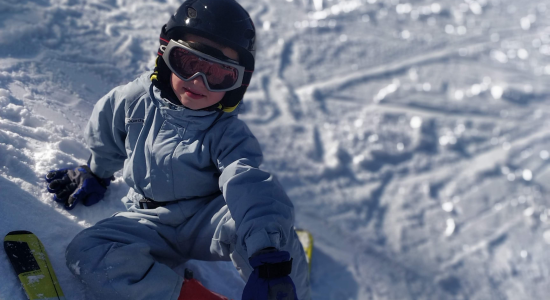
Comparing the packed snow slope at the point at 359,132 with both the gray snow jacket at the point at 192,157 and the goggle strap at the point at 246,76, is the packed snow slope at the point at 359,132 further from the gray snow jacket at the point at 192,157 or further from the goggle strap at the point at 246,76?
the goggle strap at the point at 246,76

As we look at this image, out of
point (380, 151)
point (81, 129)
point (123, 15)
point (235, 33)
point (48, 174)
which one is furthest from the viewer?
point (123, 15)

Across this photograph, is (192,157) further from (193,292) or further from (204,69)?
(193,292)

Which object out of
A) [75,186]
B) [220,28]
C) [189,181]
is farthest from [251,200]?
[75,186]

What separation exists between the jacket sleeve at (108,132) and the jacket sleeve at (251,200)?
540 millimetres

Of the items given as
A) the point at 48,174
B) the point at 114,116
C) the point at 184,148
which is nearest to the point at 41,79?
the point at 48,174

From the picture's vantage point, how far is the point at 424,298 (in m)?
3.33

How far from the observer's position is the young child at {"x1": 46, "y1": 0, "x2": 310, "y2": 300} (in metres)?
1.89

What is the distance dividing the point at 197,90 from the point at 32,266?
0.98 metres

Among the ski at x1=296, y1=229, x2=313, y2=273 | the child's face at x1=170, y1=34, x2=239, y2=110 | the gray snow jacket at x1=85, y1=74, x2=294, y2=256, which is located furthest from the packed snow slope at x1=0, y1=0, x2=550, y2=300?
Answer: the child's face at x1=170, y1=34, x2=239, y2=110

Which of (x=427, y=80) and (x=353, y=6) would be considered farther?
(x=353, y=6)

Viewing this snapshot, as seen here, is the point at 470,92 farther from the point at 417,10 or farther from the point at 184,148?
the point at 184,148

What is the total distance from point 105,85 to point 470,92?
386 cm

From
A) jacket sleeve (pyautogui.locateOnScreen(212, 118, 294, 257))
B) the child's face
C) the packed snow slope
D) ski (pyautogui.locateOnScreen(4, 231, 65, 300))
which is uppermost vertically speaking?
the child's face

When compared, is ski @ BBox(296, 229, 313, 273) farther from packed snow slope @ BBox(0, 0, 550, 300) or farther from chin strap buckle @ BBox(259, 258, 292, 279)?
Answer: chin strap buckle @ BBox(259, 258, 292, 279)
